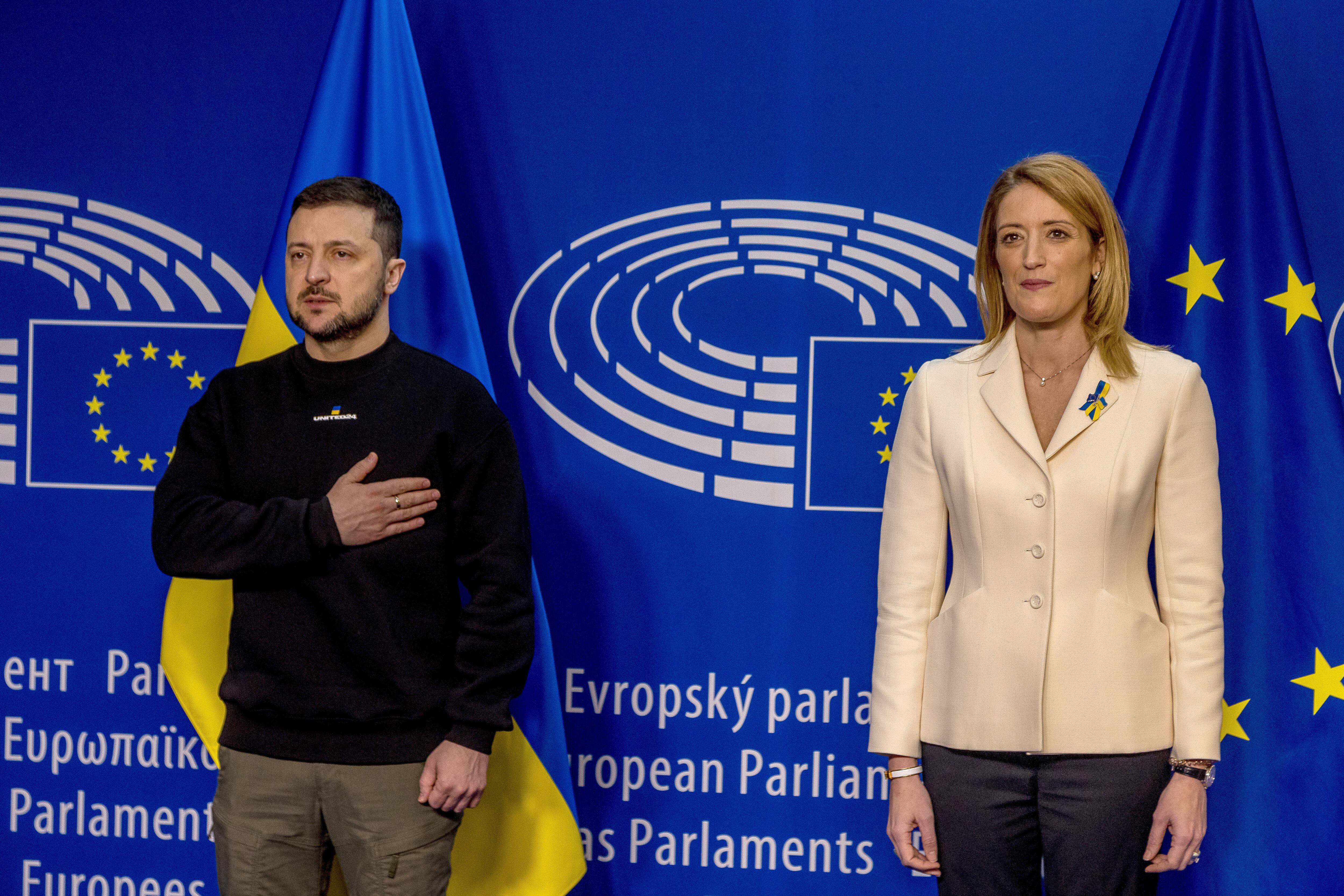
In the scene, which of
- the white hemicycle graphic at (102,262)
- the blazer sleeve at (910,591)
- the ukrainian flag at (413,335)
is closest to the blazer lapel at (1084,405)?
the blazer sleeve at (910,591)

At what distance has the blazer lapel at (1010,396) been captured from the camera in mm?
1592

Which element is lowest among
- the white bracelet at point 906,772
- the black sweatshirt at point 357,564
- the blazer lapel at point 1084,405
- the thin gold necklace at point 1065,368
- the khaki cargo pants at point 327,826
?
the khaki cargo pants at point 327,826

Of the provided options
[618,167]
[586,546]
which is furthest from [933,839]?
[618,167]

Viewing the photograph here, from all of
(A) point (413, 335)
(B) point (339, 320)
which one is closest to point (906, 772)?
(B) point (339, 320)

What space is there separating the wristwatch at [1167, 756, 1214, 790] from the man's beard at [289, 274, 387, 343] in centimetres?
144

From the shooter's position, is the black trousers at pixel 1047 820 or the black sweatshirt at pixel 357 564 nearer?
the black trousers at pixel 1047 820

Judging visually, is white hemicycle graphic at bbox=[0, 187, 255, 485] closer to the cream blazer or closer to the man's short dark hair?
the man's short dark hair

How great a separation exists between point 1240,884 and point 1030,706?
3.00ft

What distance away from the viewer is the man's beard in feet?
5.89

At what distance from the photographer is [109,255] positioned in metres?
2.60

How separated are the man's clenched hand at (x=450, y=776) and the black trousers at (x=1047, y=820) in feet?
2.36

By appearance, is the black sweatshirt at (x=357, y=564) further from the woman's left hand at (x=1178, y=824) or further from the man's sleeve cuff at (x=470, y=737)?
the woman's left hand at (x=1178, y=824)

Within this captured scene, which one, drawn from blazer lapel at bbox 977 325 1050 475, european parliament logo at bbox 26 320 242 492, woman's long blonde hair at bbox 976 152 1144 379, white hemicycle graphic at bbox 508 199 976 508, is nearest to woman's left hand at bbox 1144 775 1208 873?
blazer lapel at bbox 977 325 1050 475

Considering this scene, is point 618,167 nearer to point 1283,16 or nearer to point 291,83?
point 291,83
